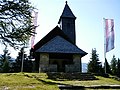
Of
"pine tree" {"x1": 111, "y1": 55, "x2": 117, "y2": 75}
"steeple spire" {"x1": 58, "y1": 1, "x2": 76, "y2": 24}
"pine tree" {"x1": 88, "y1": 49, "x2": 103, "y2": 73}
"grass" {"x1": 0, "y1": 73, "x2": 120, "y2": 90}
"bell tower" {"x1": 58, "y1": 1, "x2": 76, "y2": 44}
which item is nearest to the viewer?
"grass" {"x1": 0, "y1": 73, "x2": 120, "y2": 90}

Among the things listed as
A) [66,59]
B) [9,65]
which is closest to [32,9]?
[66,59]

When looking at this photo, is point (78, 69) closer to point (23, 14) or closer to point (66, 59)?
point (66, 59)

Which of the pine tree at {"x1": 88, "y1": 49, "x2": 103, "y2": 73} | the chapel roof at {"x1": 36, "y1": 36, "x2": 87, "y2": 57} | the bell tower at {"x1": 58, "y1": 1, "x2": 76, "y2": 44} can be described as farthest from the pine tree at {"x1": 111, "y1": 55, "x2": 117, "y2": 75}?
the chapel roof at {"x1": 36, "y1": 36, "x2": 87, "y2": 57}

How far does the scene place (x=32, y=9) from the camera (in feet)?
76.9

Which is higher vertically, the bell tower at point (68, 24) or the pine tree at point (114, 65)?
the bell tower at point (68, 24)

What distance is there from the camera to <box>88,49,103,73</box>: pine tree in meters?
58.3

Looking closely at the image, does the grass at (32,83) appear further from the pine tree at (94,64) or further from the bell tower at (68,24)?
the pine tree at (94,64)

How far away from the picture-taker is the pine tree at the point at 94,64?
58281 millimetres

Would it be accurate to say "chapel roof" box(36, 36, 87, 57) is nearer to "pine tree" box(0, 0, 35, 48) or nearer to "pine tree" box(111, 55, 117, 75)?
"pine tree" box(0, 0, 35, 48)

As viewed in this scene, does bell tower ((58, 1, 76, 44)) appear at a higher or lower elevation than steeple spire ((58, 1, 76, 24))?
lower

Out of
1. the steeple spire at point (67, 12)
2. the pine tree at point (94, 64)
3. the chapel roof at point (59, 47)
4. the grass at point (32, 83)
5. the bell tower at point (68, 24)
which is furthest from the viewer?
the pine tree at point (94, 64)

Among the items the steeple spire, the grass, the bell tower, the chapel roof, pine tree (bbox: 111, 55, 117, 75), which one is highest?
the steeple spire

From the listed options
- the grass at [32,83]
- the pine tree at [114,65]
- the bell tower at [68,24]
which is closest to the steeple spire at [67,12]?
the bell tower at [68,24]

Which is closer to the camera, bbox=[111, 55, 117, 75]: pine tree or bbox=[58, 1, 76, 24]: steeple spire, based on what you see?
bbox=[58, 1, 76, 24]: steeple spire
